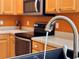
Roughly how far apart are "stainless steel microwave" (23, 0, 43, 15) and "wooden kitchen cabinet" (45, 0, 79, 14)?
0.20 metres

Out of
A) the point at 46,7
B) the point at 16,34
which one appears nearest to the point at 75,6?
the point at 46,7

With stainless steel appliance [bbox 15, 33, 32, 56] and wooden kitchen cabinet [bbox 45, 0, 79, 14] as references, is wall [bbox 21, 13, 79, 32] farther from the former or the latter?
stainless steel appliance [bbox 15, 33, 32, 56]

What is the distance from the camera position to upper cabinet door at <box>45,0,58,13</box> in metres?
2.80

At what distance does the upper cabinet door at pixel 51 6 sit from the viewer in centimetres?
280

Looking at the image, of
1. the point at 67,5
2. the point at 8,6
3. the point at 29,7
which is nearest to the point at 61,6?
the point at 67,5

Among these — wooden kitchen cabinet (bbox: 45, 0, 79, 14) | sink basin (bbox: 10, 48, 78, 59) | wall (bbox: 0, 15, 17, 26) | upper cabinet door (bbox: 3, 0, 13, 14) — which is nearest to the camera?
sink basin (bbox: 10, 48, 78, 59)

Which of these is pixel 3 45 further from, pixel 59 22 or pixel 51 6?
pixel 51 6

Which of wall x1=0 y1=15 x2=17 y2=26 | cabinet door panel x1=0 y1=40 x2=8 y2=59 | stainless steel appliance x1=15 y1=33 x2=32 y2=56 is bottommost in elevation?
cabinet door panel x1=0 y1=40 x2=8 y2=59

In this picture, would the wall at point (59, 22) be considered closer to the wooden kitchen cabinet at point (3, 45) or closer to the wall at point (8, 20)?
the wall at point (8, 20)

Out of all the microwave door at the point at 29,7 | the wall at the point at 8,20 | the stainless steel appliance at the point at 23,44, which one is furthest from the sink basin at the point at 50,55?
the wall at the point at 8,20

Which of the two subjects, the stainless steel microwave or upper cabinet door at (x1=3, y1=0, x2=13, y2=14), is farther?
upper cabinet door at (x1=3, y1=0, x2=13, y2=14)

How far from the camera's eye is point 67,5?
2.51 metres

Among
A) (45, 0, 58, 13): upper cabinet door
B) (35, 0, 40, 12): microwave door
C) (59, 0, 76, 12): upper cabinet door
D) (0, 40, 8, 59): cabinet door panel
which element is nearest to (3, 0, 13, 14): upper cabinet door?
(0, 40, 8, 59): cabinet door panel

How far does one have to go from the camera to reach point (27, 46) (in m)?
3.11
